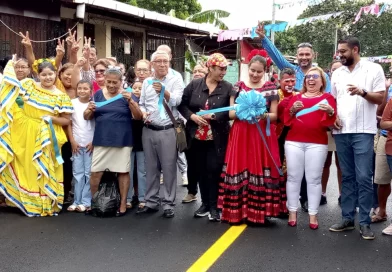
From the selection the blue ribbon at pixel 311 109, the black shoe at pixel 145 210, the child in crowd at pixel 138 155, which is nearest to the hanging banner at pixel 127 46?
the child in crowd at pixel 138 155

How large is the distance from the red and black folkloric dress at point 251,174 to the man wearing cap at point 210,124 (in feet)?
0.59

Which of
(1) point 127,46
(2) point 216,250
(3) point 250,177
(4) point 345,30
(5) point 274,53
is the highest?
(4) point 345,30

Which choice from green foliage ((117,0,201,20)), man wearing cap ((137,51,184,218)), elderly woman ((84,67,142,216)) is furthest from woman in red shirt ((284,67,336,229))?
green foliage ((117,0,201,20))

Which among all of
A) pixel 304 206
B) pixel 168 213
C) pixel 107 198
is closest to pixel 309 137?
pixel 304 206

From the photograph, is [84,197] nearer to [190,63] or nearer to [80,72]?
[80,72]

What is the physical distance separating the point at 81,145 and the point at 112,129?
53 cm

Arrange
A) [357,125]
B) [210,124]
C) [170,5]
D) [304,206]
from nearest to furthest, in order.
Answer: [357,125], [210,124], [304,206], [170,5]

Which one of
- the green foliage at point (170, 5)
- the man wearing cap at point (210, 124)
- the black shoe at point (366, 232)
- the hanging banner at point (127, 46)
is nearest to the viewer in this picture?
the black shoe at point (366, 232)

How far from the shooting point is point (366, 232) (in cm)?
477

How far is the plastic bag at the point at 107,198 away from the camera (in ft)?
17.8

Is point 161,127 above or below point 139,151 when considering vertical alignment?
above

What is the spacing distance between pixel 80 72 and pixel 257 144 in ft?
9.26

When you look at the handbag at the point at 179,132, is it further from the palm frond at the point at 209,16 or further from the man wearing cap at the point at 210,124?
the palm frond at the point at 209,16

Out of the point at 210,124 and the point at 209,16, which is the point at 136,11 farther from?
the point at 209,16
